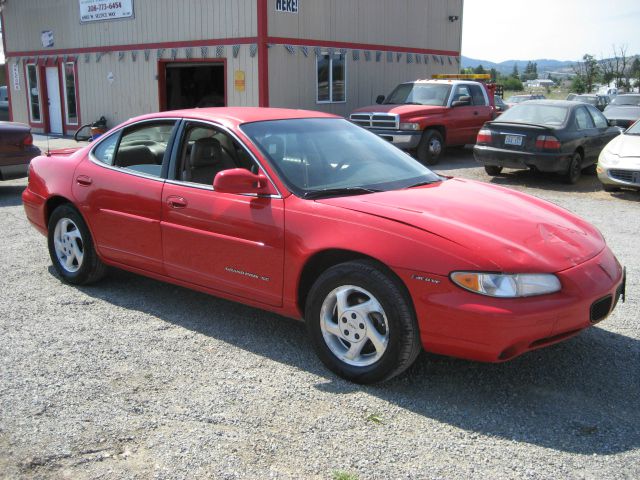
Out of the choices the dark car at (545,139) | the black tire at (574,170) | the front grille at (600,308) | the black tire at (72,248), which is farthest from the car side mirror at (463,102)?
the front grille at (600,308)

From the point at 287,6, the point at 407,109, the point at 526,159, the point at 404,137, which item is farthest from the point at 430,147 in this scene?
the point at 287,6

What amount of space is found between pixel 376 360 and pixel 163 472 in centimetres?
130

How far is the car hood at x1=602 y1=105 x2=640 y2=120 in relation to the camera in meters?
20.1

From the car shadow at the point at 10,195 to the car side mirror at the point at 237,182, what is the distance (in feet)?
22.3

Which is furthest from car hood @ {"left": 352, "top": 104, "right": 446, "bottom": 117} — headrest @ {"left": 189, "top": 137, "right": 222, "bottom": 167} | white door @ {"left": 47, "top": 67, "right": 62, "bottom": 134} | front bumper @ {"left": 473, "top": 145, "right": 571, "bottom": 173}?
white door @ {"left": 47, "top": 67, "right": 62, "bottom": 134}

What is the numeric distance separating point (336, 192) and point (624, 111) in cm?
1962

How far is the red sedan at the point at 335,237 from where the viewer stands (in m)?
3.41

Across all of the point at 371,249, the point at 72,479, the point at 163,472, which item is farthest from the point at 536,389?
the point at 72,479

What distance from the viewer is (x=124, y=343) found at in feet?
14.5

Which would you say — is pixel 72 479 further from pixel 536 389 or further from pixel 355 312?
pixel 536 389

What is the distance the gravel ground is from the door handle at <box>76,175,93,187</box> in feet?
3.12

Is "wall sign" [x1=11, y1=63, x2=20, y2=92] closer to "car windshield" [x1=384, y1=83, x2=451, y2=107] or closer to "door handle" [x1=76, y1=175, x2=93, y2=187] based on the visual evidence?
Result: "car windshield" [x1=384, y1=83, x2=451, y2=107]

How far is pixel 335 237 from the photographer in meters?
3.78

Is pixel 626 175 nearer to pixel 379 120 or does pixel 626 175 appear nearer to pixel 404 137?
pixel 404 137
